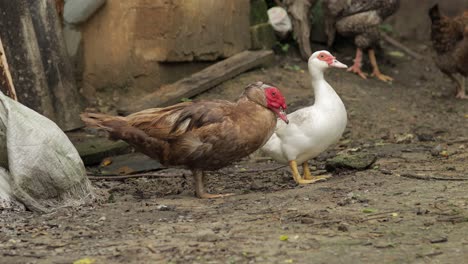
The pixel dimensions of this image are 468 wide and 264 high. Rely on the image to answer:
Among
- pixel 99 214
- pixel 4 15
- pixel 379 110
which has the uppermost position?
pixel 4 15

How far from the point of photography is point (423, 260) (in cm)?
463

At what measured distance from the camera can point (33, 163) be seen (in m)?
6.00

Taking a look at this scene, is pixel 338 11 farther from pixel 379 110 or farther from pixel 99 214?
pixel 99 214

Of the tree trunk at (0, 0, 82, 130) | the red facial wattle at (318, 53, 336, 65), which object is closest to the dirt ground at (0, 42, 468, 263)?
the red facial wattle at (318, 53, 336, 65)

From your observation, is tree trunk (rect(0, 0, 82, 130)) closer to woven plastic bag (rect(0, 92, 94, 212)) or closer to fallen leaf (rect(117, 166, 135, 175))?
fallen leaf (rect(117, 166, 135, 175))

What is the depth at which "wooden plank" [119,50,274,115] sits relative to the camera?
9.53m

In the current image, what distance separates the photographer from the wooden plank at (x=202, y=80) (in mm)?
9531

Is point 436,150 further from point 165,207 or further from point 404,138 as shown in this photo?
point 165,207

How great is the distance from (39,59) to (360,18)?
461cm

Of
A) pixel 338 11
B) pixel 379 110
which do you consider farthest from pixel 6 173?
pixel 338 11

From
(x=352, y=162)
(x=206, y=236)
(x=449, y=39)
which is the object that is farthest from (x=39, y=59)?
(x=449, y=39)

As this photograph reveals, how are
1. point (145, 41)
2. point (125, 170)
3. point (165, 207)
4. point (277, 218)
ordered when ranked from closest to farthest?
point (277, 218), point (165, 207), point (125, 170), point (145, 41)

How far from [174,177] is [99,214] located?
179cm

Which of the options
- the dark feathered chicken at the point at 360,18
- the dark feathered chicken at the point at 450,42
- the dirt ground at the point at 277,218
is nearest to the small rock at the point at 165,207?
the dirt ground at the point at 277,218
